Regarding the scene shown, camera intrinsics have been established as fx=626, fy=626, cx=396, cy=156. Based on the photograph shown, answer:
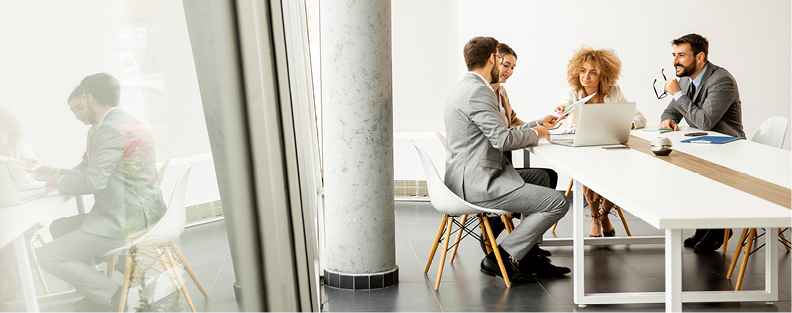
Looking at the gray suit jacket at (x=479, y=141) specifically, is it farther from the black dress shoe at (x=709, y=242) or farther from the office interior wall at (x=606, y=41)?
the office interior wall at (x=606, y=41)

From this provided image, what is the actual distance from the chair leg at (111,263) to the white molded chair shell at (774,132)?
421cm

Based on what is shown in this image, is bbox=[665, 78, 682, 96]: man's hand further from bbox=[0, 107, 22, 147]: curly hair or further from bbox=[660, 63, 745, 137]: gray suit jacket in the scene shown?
bbox=[0, 107, 22, 147]: curly hair

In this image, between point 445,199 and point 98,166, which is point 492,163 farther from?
point 98,166

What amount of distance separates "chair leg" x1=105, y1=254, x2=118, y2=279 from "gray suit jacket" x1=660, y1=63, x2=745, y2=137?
4.26 metres

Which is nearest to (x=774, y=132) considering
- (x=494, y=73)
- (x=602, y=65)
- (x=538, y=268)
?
(x=602, y=65)

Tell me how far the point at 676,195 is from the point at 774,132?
2.31 m

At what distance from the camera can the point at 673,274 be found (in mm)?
2096

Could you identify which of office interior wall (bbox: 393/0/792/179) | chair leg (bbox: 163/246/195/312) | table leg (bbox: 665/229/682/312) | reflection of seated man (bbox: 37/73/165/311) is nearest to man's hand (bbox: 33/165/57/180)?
reflection of seated man (bbox: 37/73/165/311)

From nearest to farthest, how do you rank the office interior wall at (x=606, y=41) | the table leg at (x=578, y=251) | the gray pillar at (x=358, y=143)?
1. the table leg at (x=578, y=251)
2. the gray pillar at (x=358, y=143)
3. the office interior wall at (x=606, y=41)

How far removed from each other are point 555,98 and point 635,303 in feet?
10.5

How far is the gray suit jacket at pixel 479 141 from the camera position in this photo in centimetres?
339

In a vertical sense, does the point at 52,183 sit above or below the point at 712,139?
above

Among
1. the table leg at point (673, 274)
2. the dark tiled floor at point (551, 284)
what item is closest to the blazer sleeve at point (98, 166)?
the table leg at point (673, 274)

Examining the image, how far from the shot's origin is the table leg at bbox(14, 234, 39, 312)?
50 centimetres
